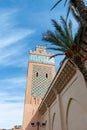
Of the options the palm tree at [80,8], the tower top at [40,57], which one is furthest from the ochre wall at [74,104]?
the tower top at [40,57]

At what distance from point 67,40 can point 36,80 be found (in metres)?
13.2

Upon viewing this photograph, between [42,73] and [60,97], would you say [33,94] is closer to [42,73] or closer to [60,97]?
[42,73]

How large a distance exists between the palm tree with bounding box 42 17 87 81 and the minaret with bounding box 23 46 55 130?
11551mm

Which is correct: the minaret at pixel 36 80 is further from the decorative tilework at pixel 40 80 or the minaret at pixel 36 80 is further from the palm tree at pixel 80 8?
the palm tree at pixel 80 8

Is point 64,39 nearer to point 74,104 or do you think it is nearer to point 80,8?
point 80,8

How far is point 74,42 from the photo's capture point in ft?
25.4

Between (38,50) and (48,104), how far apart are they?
10709mm

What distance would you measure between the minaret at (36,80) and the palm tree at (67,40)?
11551mm

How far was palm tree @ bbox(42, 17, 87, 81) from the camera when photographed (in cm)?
746

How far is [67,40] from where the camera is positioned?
7.96m

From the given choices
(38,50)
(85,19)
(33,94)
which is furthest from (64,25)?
(38,50)

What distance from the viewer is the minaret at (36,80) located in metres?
18.4

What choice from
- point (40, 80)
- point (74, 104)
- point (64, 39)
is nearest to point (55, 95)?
point (74, 104)

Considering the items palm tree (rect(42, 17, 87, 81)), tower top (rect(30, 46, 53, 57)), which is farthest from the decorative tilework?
palm tree (rect(42, 17, 87, 81))
